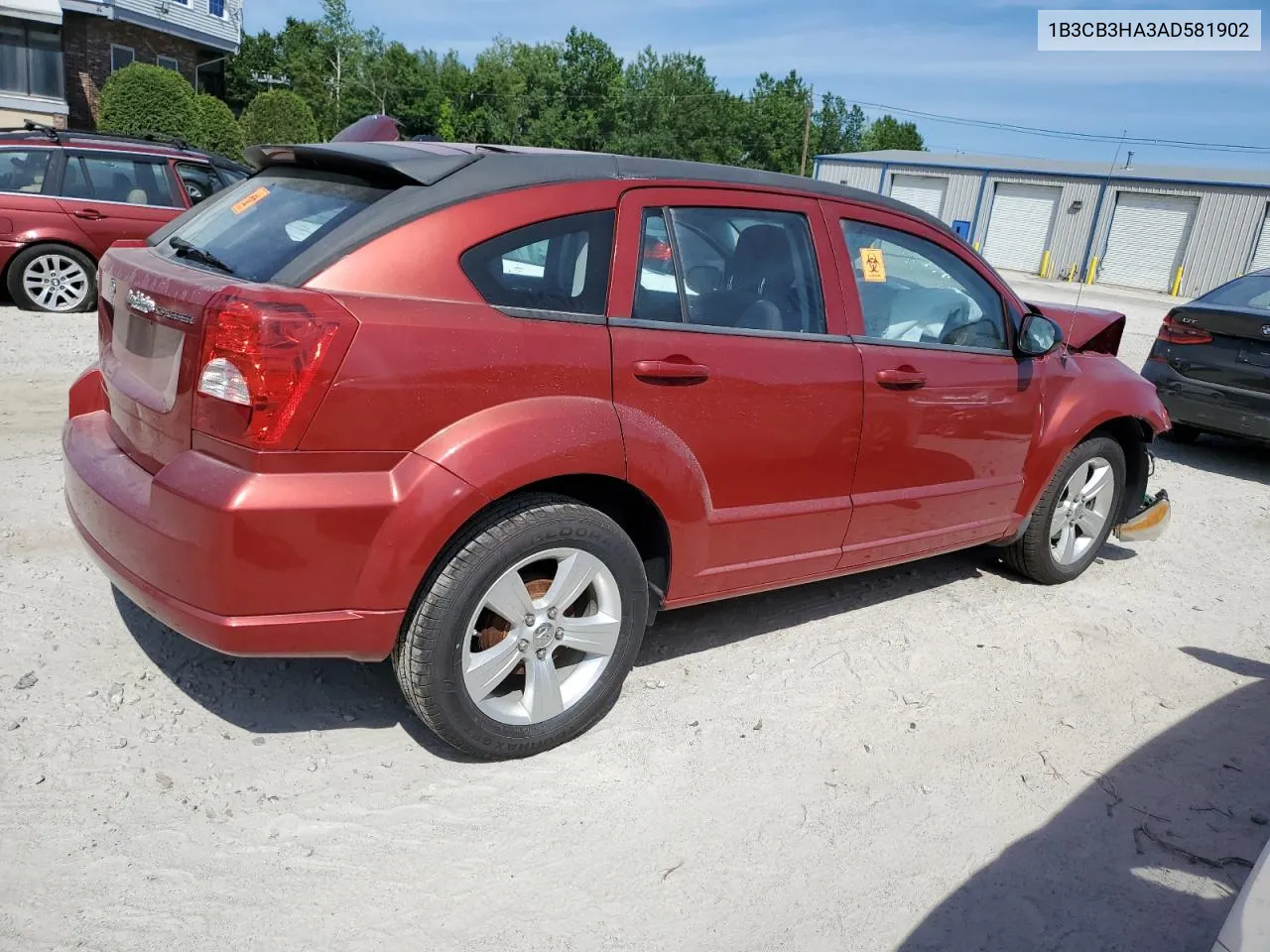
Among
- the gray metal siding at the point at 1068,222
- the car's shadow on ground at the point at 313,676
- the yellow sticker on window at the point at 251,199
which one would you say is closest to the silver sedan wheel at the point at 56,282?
the car's shadow on ground at the point at 313,676

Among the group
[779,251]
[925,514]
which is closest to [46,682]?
[779,251]

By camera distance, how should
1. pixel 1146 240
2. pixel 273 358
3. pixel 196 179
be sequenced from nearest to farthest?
1. pixel 273 358
2. pixel 196 179
3. pixel 1146 240

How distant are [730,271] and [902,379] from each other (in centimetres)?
85

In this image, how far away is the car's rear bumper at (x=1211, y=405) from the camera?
733 centimetres

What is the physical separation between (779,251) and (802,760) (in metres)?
1.79

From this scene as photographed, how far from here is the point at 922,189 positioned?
141ft

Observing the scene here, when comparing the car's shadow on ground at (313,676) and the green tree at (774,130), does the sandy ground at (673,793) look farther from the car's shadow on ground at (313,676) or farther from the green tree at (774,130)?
the green tree at (774,130)

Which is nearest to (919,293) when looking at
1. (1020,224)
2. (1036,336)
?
(1036,336)

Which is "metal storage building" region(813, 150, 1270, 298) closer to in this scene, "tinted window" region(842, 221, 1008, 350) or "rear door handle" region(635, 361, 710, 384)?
"tinted window" region(842, 221, 1008, 350)

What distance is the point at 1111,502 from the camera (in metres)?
5.18

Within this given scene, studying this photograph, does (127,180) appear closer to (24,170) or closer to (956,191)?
(24,170)

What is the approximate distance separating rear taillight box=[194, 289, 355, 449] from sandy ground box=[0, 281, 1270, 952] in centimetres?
112

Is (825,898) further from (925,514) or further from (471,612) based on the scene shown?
(925,514)

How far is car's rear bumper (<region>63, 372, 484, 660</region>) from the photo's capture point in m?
2.57
